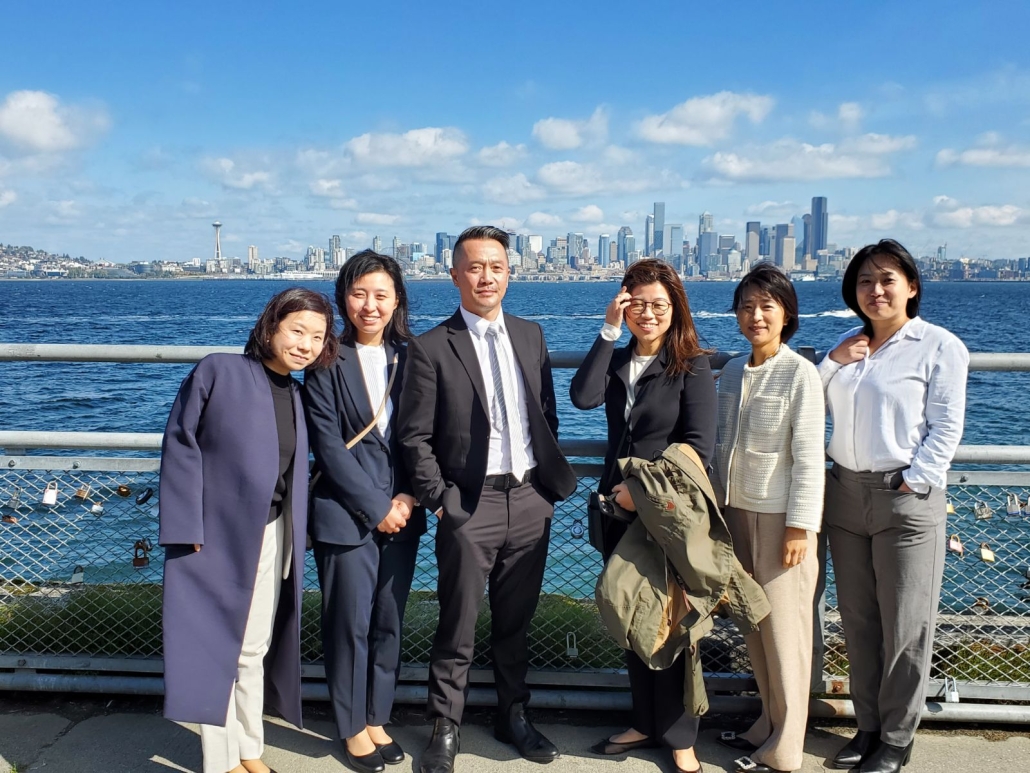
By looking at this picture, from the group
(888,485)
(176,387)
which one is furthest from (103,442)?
(176,387)

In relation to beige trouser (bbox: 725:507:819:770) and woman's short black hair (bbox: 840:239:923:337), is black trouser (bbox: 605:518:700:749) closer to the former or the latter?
beige trouser (bbox: 725:507:819:770)

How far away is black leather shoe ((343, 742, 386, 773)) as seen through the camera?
11.7ft

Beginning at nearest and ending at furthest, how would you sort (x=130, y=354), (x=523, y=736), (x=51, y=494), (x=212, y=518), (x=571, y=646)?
(x=212, y=518), (x=523, y=736), (x=130, y=354), (x=51, y=494), (x=571, y=646)

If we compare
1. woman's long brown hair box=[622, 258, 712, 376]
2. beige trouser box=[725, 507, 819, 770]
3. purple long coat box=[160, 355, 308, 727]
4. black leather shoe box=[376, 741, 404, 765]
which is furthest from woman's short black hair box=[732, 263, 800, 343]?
black leather shoe box=[376, 741, 404, 765]

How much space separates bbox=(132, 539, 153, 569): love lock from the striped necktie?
2112mm

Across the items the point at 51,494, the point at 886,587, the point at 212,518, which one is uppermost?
the point at 212,518

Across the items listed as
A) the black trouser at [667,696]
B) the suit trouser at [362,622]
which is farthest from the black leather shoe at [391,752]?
the black trouser at [667,696]

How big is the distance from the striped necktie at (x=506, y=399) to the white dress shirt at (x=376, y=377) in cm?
48

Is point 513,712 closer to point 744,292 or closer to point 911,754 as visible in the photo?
point 911,754

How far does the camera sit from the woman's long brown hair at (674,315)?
3436 millimetres

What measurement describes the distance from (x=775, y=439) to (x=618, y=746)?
Answer: 5.11 feet

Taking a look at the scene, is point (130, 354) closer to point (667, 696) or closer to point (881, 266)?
point (667, 696)

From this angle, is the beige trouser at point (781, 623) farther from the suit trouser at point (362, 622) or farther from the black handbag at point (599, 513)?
the suit trouser at point (362, 622)

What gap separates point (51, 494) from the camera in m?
4.05
